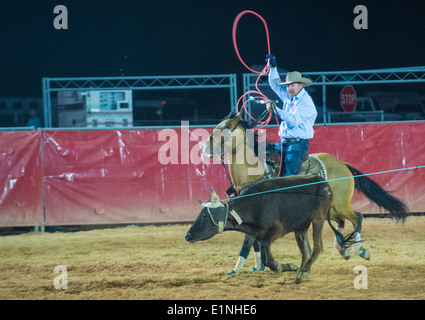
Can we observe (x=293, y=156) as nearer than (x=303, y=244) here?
No

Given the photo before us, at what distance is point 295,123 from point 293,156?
44cm

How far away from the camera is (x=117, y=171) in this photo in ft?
33.6

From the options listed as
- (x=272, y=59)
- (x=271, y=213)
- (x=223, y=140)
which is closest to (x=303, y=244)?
(x=271, y=213)

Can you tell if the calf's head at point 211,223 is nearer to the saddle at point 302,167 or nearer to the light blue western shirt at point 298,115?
the saddle at point 302,167

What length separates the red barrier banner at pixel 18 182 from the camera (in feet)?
33.0

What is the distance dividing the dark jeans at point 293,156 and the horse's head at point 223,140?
0.63 meters

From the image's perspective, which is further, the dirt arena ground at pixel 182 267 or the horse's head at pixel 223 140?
the horse's head at pixel 223 140

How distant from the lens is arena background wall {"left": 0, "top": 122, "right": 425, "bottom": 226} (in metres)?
10.1

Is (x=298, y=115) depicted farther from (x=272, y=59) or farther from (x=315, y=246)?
(x=315, y=246)

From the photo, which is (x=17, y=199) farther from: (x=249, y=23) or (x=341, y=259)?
(x=249, y=23)

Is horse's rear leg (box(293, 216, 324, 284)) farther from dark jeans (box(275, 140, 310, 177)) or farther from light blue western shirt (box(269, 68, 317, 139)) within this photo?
light blue western shirt (box(269, 68, 317, 139))

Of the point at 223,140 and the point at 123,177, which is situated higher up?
the point at 223,140

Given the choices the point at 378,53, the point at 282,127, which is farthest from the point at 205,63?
the point at 282,127

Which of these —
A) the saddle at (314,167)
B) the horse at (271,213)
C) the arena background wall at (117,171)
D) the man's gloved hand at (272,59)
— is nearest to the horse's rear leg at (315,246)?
the horse at (271,213)
